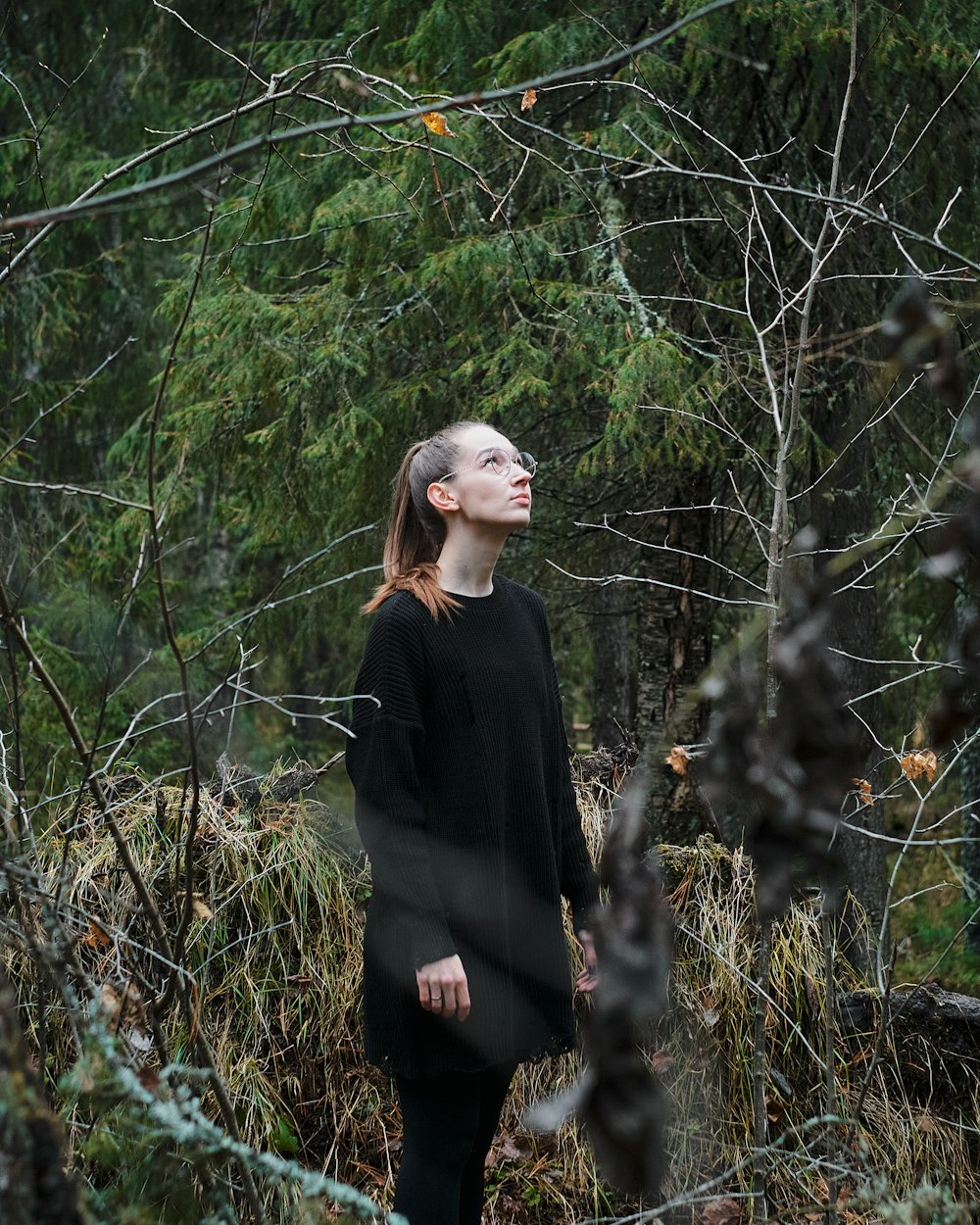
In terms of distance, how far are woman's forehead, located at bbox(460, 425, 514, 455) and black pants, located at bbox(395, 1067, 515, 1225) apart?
1266 millimetres

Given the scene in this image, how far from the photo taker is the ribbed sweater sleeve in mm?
2328

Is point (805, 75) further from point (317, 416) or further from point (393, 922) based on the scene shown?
point (393, 922)

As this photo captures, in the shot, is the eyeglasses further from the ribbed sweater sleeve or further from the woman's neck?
the ribbed sweater sleeve

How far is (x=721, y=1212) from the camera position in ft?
10.9

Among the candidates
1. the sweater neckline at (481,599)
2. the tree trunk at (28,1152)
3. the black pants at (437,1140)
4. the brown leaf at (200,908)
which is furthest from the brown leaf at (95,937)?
the tree trunk at (28,1152)

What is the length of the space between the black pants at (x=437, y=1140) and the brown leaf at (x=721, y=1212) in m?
1.10

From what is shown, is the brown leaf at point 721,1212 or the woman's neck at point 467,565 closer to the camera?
the woman's neck at point 467,565

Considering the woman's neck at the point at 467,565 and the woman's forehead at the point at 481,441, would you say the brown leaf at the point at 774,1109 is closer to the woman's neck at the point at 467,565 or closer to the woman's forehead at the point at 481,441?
the woman's neck at the point at 467,565

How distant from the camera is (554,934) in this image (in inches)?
101

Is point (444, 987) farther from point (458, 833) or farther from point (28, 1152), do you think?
point (28, 1152)

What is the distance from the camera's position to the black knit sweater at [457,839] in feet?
7.78

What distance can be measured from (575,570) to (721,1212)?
297 centimetres

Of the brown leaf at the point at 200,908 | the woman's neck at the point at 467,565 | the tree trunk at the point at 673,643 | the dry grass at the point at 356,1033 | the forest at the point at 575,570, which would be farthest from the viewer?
the tree trunk at the point at 673,643

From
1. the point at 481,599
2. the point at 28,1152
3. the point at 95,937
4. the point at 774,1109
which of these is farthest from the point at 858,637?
the point at 28,1152
